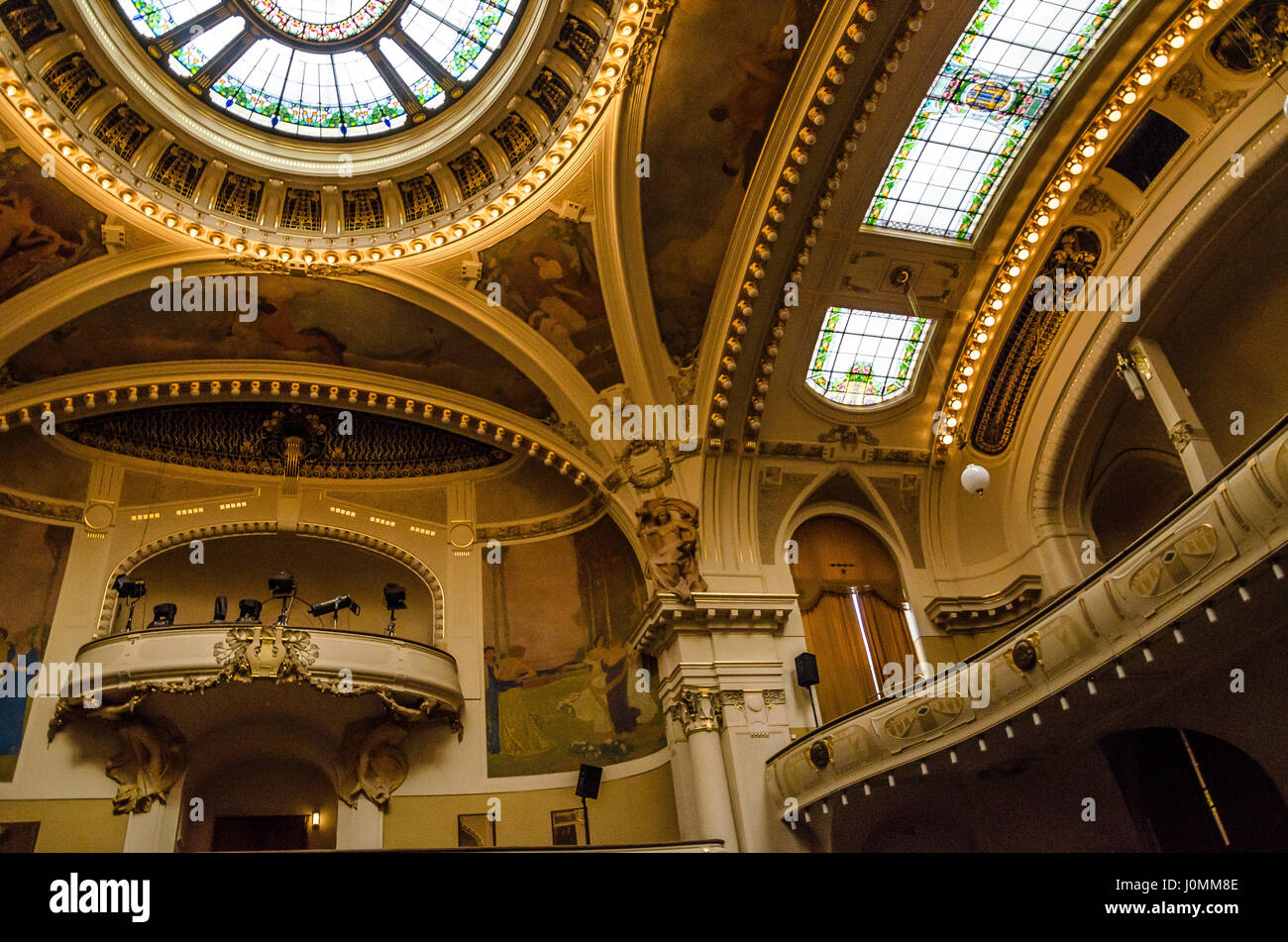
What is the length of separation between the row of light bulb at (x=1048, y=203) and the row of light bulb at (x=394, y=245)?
6360 mm

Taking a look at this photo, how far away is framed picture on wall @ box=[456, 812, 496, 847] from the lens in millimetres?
13344

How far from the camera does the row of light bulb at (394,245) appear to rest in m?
11.6

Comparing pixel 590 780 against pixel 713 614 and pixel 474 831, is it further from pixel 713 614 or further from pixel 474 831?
pixel 713 614

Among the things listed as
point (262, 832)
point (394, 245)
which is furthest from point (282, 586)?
point (394, 245)

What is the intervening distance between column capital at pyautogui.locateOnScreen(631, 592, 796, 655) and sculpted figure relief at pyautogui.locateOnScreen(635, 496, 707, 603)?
180 millimetres

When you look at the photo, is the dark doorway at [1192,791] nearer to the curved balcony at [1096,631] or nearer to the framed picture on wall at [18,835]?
the curved balcony at [1096,631]

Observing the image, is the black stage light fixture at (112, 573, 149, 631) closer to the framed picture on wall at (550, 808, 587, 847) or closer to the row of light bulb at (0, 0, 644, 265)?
the row of light bulb at (0, 0, 644, 265)

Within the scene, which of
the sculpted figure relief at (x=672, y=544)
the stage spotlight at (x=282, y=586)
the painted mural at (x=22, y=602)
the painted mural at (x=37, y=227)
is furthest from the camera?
the stage spotlight at (x=282, y=586)

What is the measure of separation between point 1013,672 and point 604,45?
9.42 m

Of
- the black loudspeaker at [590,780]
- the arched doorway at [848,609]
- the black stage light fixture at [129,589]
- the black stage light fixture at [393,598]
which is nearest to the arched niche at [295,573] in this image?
the black stage light fixture at [129,589]

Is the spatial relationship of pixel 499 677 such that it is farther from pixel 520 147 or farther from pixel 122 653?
pixel 520 147
